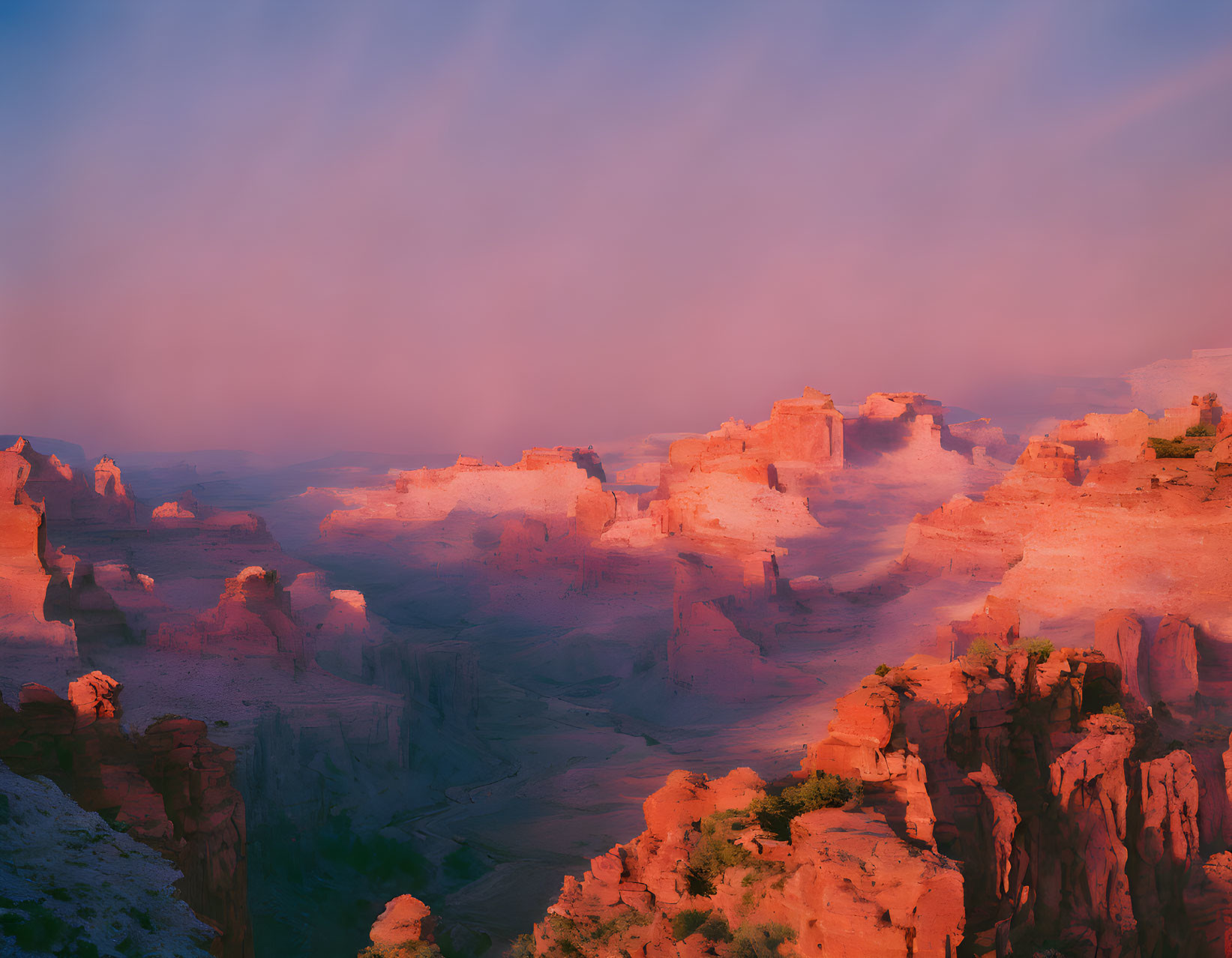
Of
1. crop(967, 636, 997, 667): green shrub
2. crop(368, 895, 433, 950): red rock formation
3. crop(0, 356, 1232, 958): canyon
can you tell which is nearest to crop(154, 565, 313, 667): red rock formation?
crop(0, 356, 1232, 958): canyon

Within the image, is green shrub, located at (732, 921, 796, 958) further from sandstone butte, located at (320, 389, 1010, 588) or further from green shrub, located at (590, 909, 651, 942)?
sandstone butte, located at (320, 389, 1010, 588)

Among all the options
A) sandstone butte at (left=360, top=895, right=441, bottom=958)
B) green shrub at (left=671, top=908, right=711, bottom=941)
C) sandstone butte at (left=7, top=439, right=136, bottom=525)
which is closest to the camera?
green shrub at (left=671, top=908, right=711, bottom=941)

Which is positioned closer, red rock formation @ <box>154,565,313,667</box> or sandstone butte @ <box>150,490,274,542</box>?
red rock formation @ <box>154,565,313,667</box>

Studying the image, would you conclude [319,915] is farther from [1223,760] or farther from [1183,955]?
[1223,760]

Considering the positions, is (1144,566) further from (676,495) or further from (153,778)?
(676,495)

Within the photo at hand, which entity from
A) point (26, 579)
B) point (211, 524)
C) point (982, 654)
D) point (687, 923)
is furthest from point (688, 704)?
point (211, 524)
